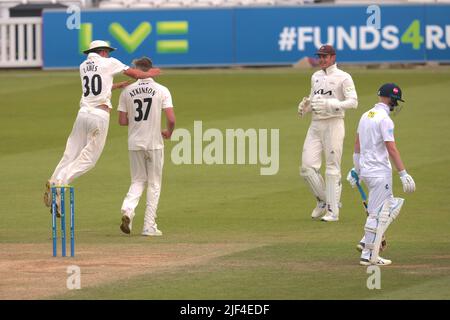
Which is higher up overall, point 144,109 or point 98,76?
point 98,76

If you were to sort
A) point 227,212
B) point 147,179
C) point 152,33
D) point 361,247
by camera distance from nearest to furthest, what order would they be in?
point 361,247 < point 147,179 < point 227,212 < point 152,33

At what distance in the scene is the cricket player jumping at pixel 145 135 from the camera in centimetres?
1502

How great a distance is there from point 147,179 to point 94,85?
1.39 metres

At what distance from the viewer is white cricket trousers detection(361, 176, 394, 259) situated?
41.0 feet

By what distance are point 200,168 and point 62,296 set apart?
11.0 meters

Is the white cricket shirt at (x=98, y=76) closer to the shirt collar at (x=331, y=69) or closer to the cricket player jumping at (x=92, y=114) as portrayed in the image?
the cricket player jumping at (x=92, y=114)

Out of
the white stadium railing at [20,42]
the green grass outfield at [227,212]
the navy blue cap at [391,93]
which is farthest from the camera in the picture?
the white stadium railing at [20,42]

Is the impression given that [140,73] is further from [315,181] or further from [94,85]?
[315,181]

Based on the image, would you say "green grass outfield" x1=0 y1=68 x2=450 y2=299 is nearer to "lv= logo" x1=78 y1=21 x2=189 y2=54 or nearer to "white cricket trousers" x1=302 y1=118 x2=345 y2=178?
"white cricket trousers" x1=302 y1=118 x2=345 y2=178

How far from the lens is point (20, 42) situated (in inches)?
1332

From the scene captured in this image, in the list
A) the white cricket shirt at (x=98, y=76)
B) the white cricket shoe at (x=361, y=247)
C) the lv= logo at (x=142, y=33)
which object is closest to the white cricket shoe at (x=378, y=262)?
the white cricket shoe at (x=361, y=247)

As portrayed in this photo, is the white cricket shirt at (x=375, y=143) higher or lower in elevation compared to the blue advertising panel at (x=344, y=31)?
lower

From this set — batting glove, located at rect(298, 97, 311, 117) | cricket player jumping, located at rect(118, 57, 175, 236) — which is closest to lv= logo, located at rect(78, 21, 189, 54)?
batting glove, located at rect(298, 97, 311, 117)

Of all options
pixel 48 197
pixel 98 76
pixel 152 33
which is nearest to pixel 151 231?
pixel 48 197
